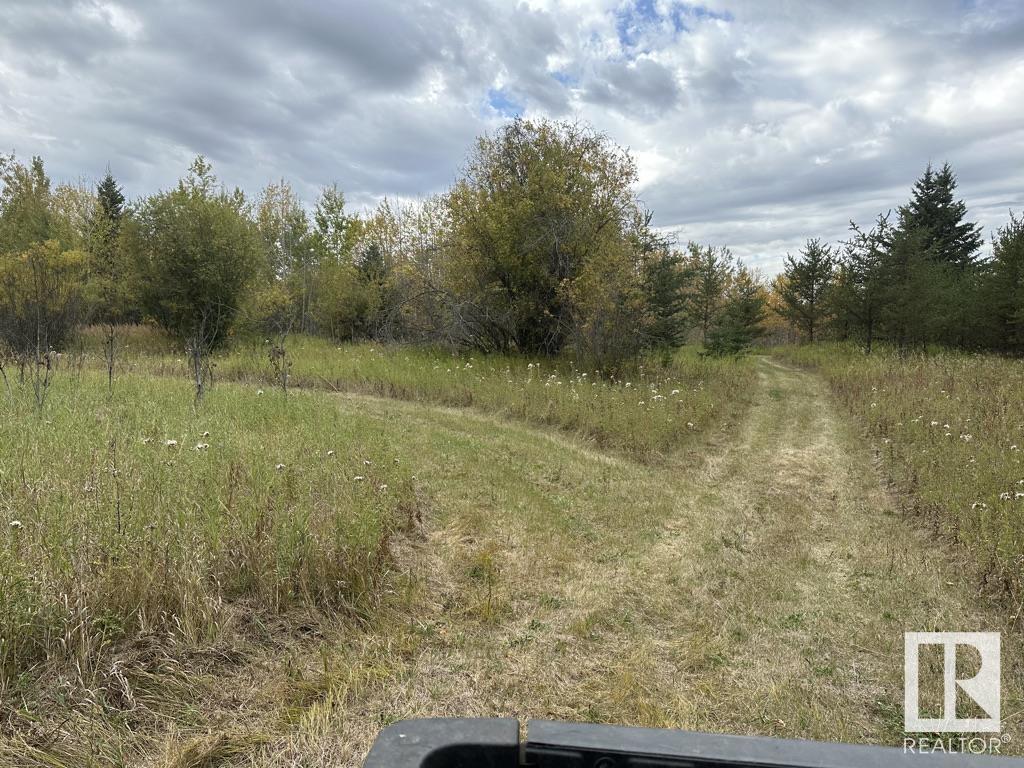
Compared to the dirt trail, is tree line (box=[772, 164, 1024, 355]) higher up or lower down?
higher up

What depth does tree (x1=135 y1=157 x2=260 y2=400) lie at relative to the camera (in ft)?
56.3

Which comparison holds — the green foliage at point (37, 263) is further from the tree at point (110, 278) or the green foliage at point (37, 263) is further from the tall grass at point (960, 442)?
the tall grass at point (960, 442)

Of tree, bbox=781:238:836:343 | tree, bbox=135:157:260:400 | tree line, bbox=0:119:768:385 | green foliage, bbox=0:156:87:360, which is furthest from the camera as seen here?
tree, bbox=781:238:836:343

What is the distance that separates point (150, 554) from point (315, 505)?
1121mm

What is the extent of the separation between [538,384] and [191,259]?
12427mm

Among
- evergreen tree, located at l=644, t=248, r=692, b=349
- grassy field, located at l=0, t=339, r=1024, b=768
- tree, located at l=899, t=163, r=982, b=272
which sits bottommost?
grassy field, located at l=0, t=339, r=1024, b=768

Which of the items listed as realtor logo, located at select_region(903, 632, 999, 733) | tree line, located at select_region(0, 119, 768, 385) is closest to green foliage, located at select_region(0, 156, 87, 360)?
tree line, located at select_region(0, 119, 768, 385)

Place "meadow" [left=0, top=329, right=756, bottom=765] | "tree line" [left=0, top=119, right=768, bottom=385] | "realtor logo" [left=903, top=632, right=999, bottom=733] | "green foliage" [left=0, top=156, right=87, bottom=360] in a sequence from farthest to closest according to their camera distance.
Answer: "tree line" [left=0, top=119, right=768, bottom=385]
"green foliage" [left=0, top=156, right=87, bottom=360]
"realtor logo" [left=903, top=632, right=999, bottom=733]
"meadow" [left=0, top=329, right=756, bottom=765]

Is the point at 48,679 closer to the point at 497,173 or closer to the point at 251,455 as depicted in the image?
the point at 251,455

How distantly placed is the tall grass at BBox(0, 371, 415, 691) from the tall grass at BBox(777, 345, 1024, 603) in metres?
4.63

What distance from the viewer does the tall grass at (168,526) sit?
108 inches

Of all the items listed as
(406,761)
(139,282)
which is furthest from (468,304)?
(406,761)

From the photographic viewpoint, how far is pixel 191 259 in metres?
17.3

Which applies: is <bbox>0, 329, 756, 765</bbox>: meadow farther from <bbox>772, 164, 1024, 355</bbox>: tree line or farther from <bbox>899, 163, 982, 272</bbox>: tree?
<bbox>899, 163, 982, 272</bbox>: tree
